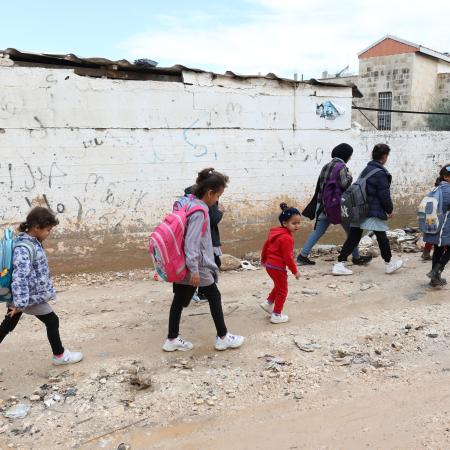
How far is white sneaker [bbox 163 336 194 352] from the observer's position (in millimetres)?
3752

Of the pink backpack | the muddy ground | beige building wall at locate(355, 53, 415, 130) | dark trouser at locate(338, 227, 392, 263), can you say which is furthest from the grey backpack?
beige building wall at locate(355, 53, 415, 130)

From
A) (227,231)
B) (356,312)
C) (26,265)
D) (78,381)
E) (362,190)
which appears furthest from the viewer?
(227,231)

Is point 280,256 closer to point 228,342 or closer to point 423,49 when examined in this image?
point 228,342

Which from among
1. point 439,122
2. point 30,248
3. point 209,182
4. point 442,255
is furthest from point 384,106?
point 30,248

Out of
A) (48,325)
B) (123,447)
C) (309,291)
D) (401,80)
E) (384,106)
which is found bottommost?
(123,447)

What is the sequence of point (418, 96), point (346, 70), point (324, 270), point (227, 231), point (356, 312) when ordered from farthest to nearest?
1. point (346, 70)
2. point (418, 96)
3. point (227, 231)
4. point (324, 270)
5. point (356, 312)

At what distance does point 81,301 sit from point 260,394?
275cm

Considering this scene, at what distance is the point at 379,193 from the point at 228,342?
2.97 meters

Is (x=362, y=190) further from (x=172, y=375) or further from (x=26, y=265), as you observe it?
(x=26, y=265)

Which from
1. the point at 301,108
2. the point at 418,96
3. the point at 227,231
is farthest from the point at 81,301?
the point at 418,96

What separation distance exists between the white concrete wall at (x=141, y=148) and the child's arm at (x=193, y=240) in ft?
9.66

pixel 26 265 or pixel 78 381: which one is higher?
pixel 26 265

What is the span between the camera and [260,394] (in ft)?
10.3

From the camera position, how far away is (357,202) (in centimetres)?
571
